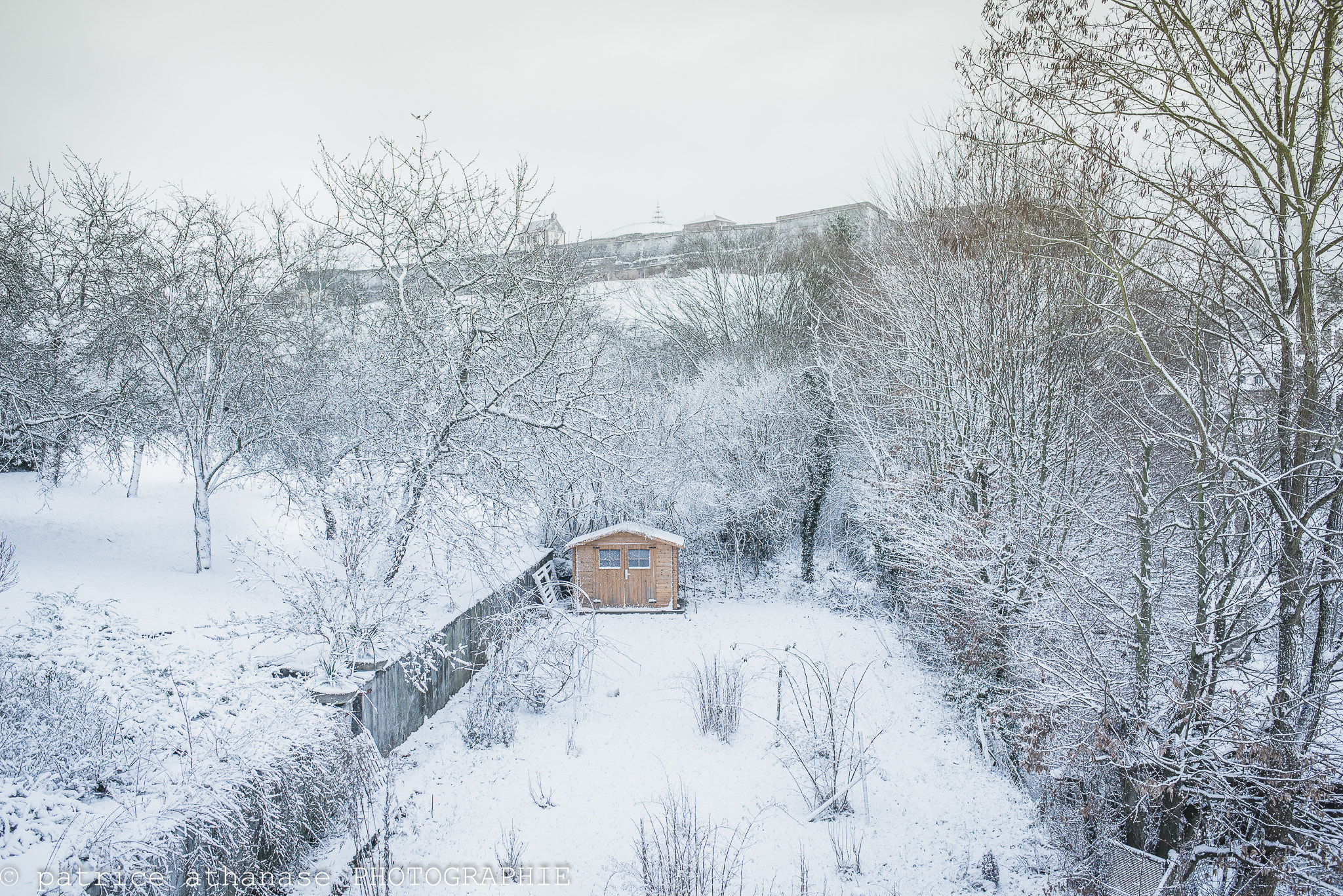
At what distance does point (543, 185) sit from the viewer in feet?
32.3

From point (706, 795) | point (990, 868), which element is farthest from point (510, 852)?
point (990, 868)

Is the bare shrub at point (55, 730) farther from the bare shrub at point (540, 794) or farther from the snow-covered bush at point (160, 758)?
the bare shrub at point (540, 794)

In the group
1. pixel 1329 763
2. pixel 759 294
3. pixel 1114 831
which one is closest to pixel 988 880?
pixel 1114 831

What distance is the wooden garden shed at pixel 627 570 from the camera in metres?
14.9

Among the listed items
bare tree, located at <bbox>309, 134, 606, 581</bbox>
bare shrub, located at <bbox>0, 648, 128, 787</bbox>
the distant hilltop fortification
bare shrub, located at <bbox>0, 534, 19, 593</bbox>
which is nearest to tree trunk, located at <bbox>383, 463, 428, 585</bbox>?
bare tree, located at <bbox>309, 134, 606, 581</bbox>

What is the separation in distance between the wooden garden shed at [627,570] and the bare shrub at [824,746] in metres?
5.31

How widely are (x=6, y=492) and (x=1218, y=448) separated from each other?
781 inches

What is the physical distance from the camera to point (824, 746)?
7527 mm

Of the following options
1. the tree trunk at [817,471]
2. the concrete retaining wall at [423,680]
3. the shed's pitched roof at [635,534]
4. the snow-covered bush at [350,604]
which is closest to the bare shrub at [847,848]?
the concrete retaining wall at [423,680]

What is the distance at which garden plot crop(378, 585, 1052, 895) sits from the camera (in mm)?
5980

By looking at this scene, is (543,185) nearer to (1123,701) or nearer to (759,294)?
(1123,701)

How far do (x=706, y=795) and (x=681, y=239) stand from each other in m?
44.1

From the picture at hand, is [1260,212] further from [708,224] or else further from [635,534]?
[708,224]

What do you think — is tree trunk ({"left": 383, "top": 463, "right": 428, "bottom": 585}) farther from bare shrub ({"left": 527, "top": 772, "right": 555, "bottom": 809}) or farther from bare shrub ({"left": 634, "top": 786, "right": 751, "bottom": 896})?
bare shrub ({"left": 634, "top": 786, "right": 751, "bottom": 896})
